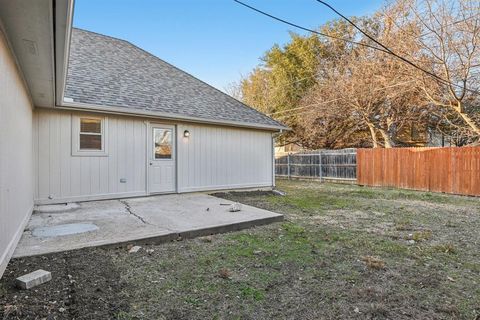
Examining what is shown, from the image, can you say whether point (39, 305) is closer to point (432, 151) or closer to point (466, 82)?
point (432, 151)

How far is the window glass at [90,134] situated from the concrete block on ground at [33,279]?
458 centimetres

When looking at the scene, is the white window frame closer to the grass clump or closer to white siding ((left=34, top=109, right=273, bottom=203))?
white siding ((left=34, top=109, right=273, bottom=203))

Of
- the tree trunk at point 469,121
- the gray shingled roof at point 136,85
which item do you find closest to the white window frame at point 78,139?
the gray shingled roof at point 136,85

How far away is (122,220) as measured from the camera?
16.5ft

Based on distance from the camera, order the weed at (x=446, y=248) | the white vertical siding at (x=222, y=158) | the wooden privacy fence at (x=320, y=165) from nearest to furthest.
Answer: the weed at (x=446, y=248)
the white vertical siding at (x=222, y=158)
the wooden privacy fence at (x=320, y=165)

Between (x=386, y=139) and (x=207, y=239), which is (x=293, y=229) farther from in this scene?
(x=386, y=139)

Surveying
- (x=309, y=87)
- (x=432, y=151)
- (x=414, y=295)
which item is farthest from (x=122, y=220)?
(x=309, y=87)

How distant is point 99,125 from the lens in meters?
7.06

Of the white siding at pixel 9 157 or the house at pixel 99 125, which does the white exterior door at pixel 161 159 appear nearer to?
the house at pixel 99 125

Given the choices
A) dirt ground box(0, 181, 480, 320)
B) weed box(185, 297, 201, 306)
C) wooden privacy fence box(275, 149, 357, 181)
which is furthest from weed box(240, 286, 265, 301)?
wooden privacy fence box(275, 149, 357, 181)

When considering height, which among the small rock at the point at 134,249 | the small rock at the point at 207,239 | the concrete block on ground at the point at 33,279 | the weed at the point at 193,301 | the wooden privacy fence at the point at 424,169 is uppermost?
the wooden privacy fence at the point at 424,169

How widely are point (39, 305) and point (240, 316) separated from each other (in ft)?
5.03

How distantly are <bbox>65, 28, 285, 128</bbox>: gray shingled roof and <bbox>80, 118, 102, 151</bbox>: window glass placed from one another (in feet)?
1.67

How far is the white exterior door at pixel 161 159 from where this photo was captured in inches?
307
